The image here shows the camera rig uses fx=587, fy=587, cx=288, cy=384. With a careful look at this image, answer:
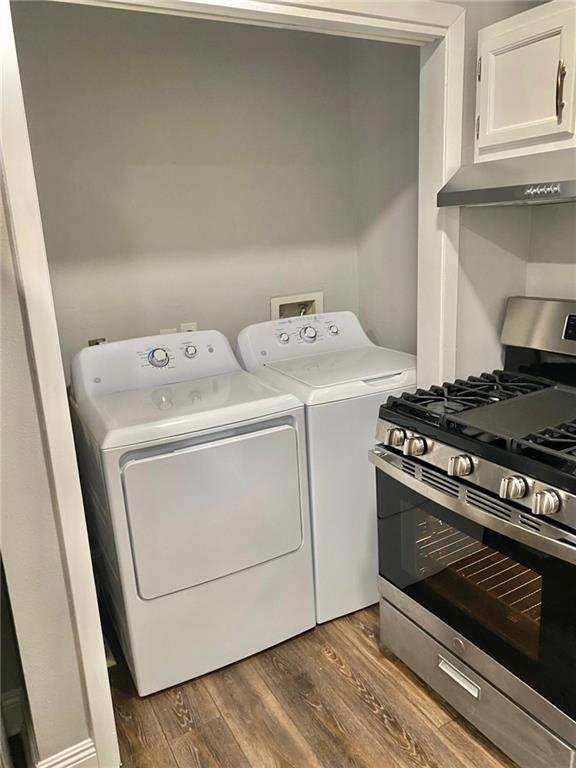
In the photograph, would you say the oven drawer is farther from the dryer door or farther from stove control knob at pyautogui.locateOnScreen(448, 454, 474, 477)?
stove control knob at pyautogui.locateOnScreen(448, 454, 474, 477)

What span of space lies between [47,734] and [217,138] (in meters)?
2.10

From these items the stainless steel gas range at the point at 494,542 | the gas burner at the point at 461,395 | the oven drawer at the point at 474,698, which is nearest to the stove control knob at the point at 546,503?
the stainless steel gas range at the point at 494,542

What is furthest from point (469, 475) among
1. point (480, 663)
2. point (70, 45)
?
point (70, 45)

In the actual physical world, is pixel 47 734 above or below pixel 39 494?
below

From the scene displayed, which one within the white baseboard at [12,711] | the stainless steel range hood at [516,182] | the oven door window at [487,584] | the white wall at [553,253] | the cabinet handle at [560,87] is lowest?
the white baseboard at [12,711]

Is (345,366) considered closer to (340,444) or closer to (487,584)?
(340,444)

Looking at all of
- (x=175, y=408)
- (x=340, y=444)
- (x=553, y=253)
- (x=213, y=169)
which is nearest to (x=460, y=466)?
(x=340, y=444)

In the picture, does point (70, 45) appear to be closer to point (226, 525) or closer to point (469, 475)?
point (226, 525)

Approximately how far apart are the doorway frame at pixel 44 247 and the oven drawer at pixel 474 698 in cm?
83

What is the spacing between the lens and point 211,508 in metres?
1.81

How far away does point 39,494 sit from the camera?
1393mm

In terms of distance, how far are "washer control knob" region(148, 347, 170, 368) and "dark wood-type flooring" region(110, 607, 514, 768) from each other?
1.05 metres

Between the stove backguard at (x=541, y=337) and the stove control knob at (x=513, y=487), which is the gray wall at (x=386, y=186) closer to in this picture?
the stove backguard at (x=541, y=337)

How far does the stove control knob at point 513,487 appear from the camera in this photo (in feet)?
4.34
